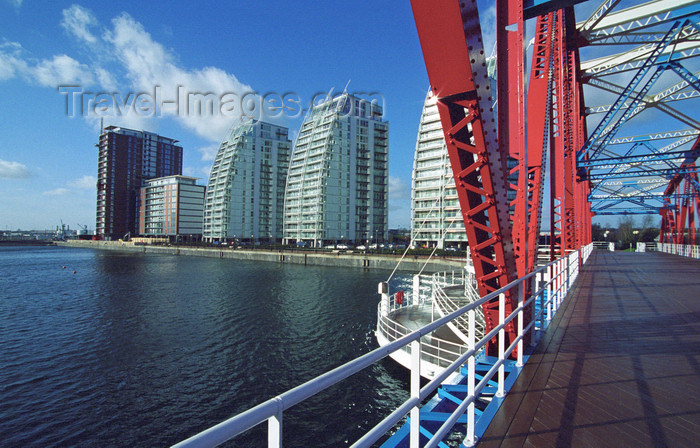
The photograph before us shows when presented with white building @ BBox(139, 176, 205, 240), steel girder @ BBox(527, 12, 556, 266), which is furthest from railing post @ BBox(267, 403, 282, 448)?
white building @ BBox(139, 176, 205, 240)

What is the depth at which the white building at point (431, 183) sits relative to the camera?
69.6 meters

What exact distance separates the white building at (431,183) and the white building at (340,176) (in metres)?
21.1

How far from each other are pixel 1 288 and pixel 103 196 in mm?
118021

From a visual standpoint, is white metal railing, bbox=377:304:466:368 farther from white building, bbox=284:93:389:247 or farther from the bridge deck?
white building, bbox=284:93:389:247

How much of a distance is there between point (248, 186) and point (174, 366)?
9726 centimetres

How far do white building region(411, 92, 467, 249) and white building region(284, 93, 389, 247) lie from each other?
21.1 metres

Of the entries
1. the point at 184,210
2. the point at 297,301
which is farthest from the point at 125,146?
the point at 297,301

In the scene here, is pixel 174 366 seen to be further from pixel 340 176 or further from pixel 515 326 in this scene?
pixel 340 176

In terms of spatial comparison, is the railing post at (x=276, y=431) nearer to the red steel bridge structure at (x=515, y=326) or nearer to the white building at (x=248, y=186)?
the red steel bridge structure at (x=515, y=326)

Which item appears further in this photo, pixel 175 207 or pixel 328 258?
pixel 175 207

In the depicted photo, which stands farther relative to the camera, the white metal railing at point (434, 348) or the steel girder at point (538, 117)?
the white metal railing at point (434, 348)

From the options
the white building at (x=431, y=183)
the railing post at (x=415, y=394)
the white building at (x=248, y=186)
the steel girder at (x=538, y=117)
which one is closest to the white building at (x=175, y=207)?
the white building at (x=248, y=186)

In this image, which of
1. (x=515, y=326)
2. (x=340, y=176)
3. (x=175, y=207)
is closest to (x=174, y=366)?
(x=515, y=326)

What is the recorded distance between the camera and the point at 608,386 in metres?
4.00
